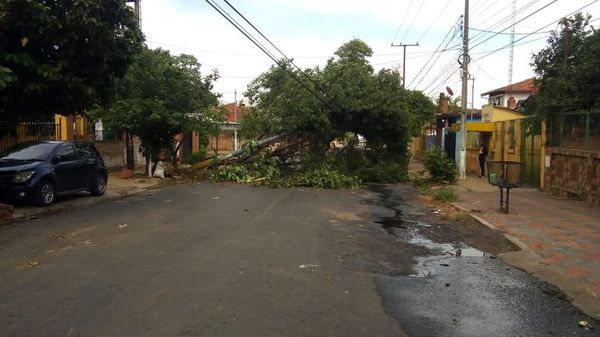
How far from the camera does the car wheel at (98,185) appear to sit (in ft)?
52.8

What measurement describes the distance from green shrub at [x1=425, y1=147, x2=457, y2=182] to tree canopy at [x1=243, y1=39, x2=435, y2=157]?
287cm

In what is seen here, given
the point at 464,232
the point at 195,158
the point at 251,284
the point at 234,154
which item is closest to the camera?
the point at 251,284

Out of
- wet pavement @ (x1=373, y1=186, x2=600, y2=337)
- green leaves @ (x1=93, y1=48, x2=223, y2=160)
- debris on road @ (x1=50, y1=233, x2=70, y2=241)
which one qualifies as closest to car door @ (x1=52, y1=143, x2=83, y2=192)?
debris on road @ (x1=50, y1=233, x2=70, y2=241)

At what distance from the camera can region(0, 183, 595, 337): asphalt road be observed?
5.27 meters

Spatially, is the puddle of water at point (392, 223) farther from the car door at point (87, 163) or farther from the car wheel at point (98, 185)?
the car wheel at point (98, 185)

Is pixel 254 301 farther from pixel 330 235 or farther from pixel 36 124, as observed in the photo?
pixel 36 124

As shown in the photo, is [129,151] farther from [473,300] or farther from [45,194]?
[473,300]

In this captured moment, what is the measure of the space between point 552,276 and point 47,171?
11380 mm

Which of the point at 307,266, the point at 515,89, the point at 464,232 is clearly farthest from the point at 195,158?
the point at 515,89

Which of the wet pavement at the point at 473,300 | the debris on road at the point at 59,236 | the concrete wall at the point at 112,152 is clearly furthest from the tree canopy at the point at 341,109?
the wet pavement at the point at 473,300

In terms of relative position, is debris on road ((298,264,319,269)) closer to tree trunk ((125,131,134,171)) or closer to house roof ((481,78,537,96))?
tree trunk ((125,131,134,171))

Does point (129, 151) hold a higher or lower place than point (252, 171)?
higher

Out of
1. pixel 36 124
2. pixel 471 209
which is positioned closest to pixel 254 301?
pixel 471 209

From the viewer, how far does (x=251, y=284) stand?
21.8ft
